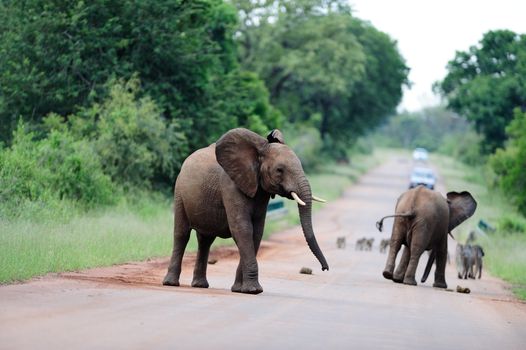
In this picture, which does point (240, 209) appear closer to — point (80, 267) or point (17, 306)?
point (80, 267)

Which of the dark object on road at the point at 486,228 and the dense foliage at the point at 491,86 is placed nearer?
the dark object on road at the point at 486,228

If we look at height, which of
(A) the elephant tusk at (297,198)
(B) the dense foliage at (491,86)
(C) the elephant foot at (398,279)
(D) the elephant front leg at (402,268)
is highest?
(B) the dense foliage at (491,86)

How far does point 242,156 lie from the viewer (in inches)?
621

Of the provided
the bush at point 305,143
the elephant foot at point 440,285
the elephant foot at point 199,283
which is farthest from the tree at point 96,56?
the bush at point 305,143

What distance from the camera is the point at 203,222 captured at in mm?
16453

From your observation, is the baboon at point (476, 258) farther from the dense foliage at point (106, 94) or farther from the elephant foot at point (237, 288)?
the elephant foot at point (237, 288)

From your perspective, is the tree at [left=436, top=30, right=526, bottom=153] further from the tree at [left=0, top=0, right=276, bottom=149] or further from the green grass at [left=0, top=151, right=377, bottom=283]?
the green grass at [left=0, top=151, right=377, bottom=283]

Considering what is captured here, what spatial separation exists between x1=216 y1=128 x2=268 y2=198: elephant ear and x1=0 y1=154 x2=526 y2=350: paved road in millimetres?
1527

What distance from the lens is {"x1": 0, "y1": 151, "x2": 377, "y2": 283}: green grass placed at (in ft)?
53.3

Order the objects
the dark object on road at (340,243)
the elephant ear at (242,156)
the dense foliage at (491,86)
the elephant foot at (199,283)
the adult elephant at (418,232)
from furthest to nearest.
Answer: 1. the dense foliage at (491,86)
2. the dark object on road at (340,243)
3. the adult elephant at (418,232)
4. the elephant foot at (199,283)
5. the elephant ear at (242,156)

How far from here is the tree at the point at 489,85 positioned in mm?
61219

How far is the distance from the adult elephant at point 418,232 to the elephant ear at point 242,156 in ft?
19.8

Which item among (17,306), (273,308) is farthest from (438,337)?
(17,306)

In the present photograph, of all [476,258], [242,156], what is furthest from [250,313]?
[476,258]
